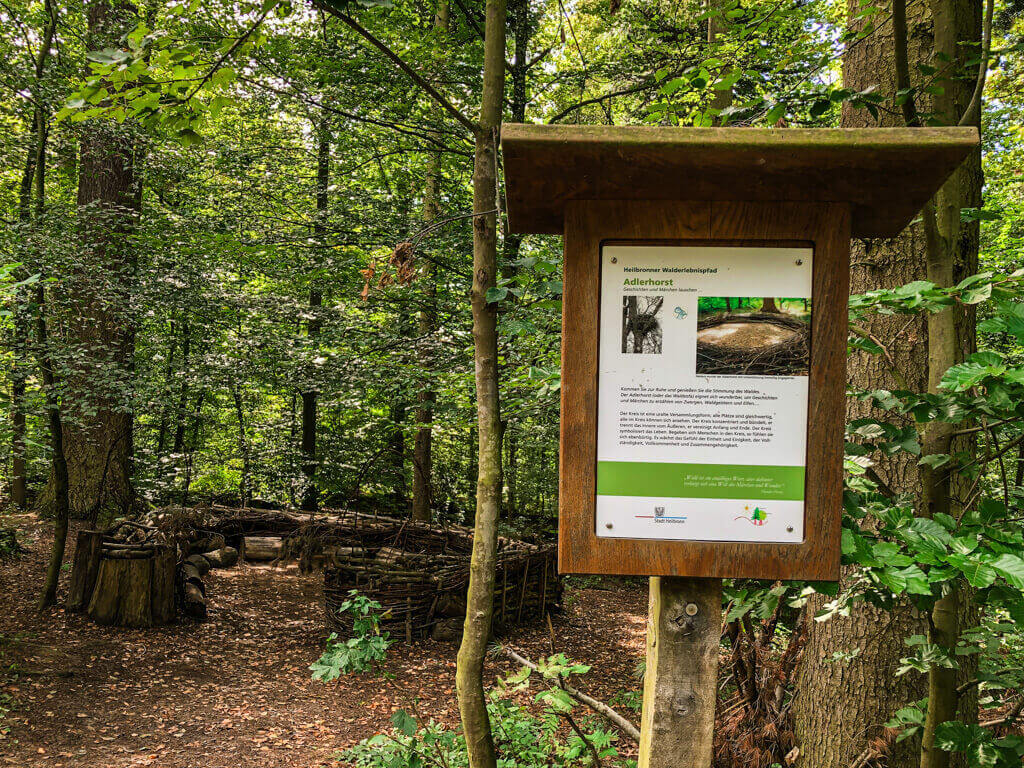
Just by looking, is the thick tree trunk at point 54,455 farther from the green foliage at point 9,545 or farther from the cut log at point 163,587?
the green foliage at point 9,545

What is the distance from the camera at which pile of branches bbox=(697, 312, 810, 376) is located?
138cm

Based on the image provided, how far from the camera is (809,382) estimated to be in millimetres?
1388

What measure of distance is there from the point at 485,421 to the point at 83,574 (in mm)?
6044

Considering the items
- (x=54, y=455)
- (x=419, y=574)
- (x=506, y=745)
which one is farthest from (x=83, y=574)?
(x=506, y=745)

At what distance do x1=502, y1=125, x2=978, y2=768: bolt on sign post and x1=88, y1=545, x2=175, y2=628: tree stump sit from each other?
655 cm

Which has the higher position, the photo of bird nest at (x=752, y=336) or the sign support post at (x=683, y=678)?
the photo of bird nest at (x=752, y=336)

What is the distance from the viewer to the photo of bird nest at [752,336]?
54.4 inches

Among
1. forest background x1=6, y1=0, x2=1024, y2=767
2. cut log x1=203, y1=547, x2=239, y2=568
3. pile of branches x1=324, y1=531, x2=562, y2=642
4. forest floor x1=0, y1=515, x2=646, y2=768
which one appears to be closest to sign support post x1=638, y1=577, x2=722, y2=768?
forest background x1=6, y1=0, x2=1024, y2=767

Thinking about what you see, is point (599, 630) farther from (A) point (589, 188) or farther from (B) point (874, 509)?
(A) point (589, 188)

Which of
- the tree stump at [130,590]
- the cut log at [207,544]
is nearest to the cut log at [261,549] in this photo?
the cut log at [207,544]

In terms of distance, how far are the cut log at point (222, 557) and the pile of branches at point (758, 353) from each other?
371 inches

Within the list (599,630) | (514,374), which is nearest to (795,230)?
(514,374)

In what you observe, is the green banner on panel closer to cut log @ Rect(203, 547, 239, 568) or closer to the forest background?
the forest background

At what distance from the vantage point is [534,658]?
258 inches
